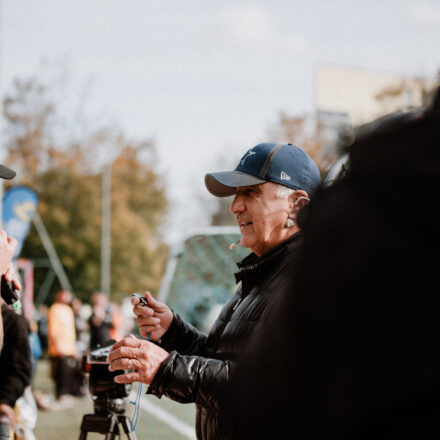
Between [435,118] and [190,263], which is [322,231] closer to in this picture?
[435,118]

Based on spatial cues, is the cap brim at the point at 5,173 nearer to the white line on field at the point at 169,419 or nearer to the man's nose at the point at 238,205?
the man's nose at the point at 238,205

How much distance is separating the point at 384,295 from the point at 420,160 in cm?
15

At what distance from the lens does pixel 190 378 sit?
2.14m

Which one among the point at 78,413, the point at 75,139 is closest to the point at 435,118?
the point at 78,413

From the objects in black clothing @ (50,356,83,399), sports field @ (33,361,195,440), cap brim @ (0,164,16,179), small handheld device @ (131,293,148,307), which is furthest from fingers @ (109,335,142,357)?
black clothing @ (50,356,83,399)

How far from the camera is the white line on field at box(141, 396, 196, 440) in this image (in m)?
8.04

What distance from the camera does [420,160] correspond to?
26.3 inches

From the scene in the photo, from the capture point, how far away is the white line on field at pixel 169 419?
26.4 ft

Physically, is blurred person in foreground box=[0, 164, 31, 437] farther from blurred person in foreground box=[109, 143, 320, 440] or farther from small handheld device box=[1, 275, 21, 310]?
blurred person in foreground box=[109, 143, 320, 440]

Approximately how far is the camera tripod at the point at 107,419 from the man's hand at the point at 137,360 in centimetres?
86

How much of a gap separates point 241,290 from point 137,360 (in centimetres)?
63

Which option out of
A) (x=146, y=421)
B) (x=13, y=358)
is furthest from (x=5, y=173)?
(x=146, y=421)

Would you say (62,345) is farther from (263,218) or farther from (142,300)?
(263,218)

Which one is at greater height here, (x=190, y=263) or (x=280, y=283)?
(x=280, y=283)
